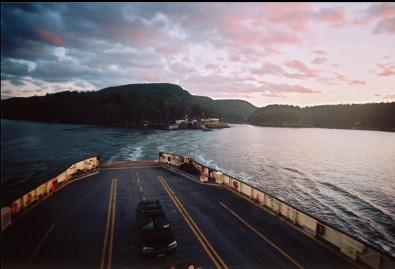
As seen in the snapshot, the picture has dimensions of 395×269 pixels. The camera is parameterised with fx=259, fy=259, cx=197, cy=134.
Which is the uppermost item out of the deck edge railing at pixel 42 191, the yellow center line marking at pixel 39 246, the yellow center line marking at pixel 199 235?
the deck edge railing at pixel 42 191

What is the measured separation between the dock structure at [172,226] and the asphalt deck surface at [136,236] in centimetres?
5

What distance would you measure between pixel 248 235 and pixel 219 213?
4.07m

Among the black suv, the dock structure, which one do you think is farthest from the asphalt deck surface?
the black suv

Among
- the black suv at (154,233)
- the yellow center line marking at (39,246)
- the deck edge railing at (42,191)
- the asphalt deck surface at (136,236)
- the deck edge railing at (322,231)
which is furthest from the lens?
the deck edge railing at (42,191)

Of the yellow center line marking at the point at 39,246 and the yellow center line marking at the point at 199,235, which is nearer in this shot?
the yellow center line marking at the point at 39,246

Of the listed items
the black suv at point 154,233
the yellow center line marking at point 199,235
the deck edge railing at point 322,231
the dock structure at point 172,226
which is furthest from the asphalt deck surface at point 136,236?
the deck edge railing at point 322,231

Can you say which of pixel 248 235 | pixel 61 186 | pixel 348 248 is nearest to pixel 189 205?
pixel 248 235

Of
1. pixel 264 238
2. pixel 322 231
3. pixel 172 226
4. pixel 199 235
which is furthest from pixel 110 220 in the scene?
pixel 322 231

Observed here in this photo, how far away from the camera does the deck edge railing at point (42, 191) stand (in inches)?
726

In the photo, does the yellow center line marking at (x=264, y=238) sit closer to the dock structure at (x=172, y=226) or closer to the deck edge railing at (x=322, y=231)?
the dock structure at (x=172, y=226)

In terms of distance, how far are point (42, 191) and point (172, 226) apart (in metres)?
14.4

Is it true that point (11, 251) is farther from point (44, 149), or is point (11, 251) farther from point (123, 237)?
point (44, 149)

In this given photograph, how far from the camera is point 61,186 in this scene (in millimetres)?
28703

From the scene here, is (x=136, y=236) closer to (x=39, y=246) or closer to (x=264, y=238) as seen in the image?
(x=39, y=246)
